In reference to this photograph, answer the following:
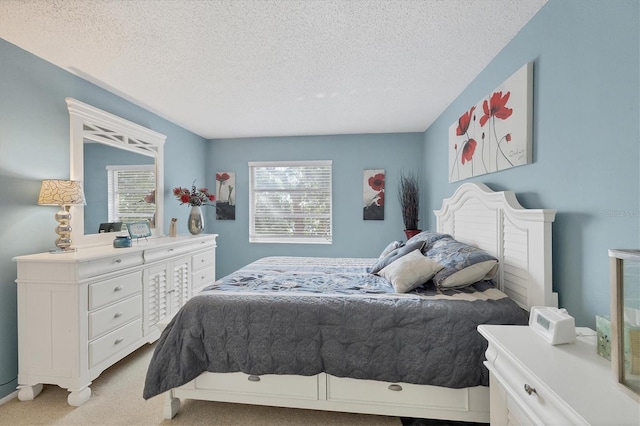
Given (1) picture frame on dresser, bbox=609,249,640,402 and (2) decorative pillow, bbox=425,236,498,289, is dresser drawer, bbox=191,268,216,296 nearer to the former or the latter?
(2) decorative pillow, bbox=425,236,498,289

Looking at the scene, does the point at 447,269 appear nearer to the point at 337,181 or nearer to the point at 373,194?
the point at 373,194

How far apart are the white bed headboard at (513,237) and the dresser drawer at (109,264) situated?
2.82 m

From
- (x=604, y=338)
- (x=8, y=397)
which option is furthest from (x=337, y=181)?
(x=8, y=397)

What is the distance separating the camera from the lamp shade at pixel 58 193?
6.70 feet

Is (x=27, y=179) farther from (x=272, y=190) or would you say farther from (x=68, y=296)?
(x=272, y=190)

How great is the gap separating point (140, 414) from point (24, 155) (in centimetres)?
200

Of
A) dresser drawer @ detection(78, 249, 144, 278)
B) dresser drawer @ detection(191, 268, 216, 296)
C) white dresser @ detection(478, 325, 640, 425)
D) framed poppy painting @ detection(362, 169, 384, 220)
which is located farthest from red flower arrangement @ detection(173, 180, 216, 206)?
white dresser @ detection(478, 325, 640, 425)

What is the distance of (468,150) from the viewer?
8.41 ft

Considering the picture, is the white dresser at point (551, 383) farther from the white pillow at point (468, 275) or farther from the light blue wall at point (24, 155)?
the light blue wall at point (24, 155)

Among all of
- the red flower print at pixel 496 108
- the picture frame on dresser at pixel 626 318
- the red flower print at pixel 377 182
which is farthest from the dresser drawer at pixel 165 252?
the red flower print at pixel 496 108

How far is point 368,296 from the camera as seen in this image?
5.80 feet

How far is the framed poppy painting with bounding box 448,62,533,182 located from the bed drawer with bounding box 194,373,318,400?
193 cm

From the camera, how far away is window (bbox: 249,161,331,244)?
438 cm

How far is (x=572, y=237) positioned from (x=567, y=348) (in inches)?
25.8
